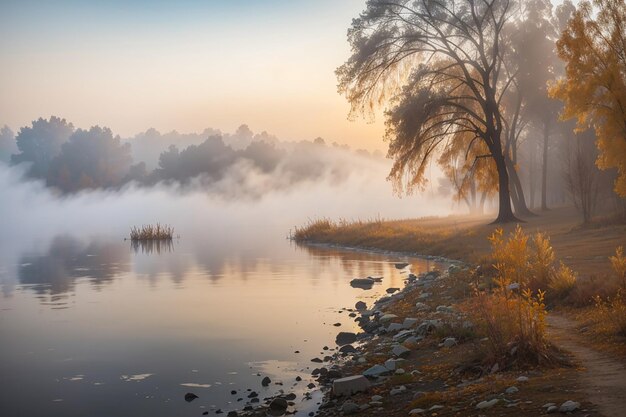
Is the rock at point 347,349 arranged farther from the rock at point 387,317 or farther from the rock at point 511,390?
the rock at point 511,390

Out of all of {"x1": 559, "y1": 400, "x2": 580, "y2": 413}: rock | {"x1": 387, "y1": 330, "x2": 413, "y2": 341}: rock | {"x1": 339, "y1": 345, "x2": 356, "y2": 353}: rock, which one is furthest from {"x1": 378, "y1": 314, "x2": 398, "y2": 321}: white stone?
{"x1": 559, "y1": 400, "x2": 580, "y2": 413}: rock

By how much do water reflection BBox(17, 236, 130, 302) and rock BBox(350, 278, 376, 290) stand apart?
10312 millimetres

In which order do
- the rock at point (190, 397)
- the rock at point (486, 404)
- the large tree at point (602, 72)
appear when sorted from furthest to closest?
the large tree at point (602, 72) < the rock at point (190, 397) < the rock at point (486, 404)

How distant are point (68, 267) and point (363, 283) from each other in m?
17.4

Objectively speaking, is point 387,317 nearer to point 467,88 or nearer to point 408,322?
point 408,322

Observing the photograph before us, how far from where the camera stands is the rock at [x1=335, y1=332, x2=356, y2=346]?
1569 centimetres

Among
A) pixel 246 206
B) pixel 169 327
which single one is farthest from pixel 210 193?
pixel 169 327

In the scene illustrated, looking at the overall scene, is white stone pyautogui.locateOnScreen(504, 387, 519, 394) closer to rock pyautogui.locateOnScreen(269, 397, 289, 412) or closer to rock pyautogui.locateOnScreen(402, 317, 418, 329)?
rock pyautogui.locateOnScreen(269, 397, 289, 412)

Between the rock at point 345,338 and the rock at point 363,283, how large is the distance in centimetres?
901

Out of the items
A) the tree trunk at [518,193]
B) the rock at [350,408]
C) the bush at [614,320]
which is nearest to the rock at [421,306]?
the bush at [614,320]

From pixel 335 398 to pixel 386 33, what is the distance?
3200 cm

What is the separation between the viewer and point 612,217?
35.4 metres

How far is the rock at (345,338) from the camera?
51.5 feet

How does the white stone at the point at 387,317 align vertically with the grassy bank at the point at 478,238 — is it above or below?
below
